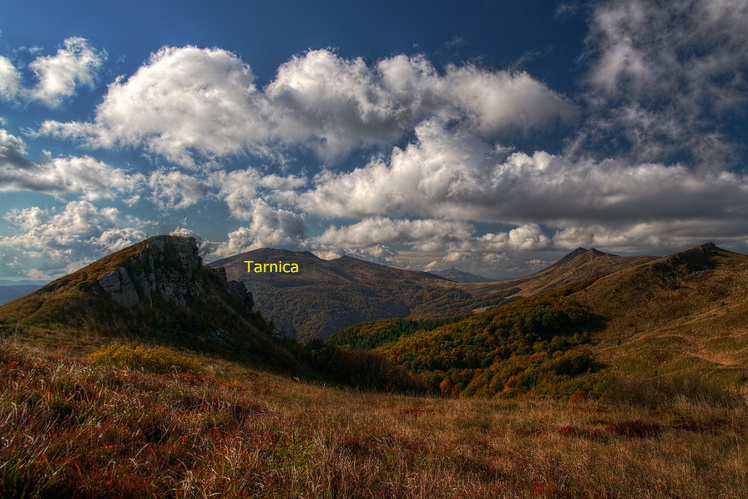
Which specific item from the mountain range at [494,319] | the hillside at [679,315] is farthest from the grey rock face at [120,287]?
the hillside at [679,315]

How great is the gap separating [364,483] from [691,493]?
5086 millimetres

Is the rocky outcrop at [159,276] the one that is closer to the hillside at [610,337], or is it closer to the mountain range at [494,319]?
the mountain range at [494,319]

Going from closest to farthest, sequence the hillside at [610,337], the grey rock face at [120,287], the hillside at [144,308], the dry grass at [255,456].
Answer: the dry grass at [255,456], the hillside at [144,308], the grey rock face at [120,287], the hillside at [610,337]

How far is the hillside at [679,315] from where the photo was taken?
38.3m

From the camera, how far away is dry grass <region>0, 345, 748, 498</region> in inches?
116

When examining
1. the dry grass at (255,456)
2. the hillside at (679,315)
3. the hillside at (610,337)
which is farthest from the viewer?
the hillside at (610,337)

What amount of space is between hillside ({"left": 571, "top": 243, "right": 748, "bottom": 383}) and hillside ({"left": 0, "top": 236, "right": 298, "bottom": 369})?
5068 centimetres

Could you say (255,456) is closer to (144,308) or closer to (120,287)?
(144,308)

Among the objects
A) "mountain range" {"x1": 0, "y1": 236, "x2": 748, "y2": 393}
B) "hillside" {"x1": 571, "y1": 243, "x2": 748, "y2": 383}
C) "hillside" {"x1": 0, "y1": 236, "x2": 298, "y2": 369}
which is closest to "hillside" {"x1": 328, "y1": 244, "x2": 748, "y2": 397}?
"hillside" {"x1": 571, "y1": 243, "x2": 748, "y2": 383}

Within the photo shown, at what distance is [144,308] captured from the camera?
1390 inches

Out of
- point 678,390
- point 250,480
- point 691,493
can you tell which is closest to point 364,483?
point 250,480

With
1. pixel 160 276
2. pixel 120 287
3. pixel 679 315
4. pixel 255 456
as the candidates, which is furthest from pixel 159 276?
pixel 679 315

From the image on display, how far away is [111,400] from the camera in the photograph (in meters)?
4.66

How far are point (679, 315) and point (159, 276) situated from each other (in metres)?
98.6
